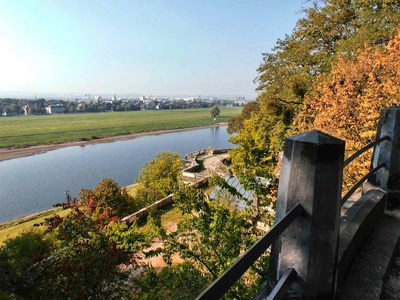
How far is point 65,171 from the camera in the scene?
142 feet

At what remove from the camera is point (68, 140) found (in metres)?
69.0

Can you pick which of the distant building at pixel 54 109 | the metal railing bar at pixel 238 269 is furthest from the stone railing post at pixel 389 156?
the distant building at pixel 54 109

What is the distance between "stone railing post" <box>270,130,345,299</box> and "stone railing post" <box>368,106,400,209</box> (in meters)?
2.38

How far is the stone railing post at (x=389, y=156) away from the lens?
127 inches

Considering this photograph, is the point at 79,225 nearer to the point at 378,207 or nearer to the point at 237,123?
the point at 378,207

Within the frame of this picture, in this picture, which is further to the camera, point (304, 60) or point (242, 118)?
point (242, 118)

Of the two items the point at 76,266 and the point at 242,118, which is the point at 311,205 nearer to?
the point at 76,266

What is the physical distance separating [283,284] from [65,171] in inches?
1908

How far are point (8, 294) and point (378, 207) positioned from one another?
7359 mm

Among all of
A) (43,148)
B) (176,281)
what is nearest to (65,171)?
(43,148)

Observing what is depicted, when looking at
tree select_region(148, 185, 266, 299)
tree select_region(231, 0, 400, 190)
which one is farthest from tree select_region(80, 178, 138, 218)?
tree select_region(148, 185, 266, 299)

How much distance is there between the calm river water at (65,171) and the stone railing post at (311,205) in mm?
33065

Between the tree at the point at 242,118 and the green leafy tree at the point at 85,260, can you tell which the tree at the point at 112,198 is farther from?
the tree at the point at 242,118

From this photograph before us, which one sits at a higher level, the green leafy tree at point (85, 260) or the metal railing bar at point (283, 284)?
the metal railing bar at point (283, 284)
